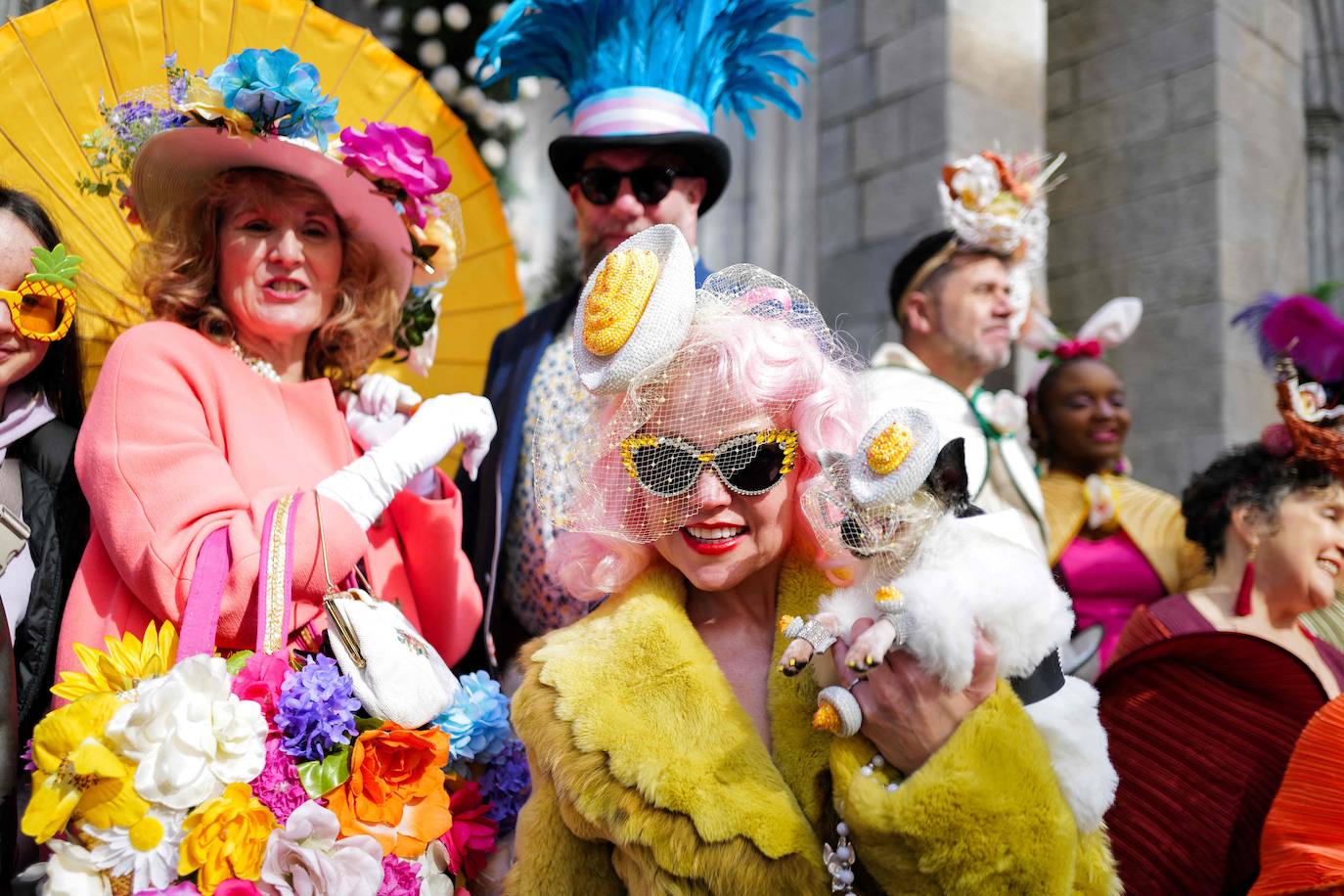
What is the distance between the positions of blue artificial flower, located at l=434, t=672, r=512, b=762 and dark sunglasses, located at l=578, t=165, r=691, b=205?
64.3 inches

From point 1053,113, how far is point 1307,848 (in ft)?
20.2

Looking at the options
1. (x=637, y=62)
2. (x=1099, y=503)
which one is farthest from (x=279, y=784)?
(x=1099, y=503)

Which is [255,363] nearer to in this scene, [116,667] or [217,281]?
[217,281]

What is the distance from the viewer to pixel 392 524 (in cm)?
279

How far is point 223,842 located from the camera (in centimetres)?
196

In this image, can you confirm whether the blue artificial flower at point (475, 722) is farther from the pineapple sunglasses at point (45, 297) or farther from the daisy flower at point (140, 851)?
the pineapple sunglasses at point (45, 297)

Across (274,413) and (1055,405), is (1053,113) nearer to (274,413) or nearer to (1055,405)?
(1055,405)

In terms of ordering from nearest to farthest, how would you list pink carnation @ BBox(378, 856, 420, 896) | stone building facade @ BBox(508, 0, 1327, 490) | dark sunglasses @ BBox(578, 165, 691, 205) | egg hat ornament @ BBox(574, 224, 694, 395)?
1. egg hat ornament @ BBox(574, 224, 694, 395)
2. pink carnation @ BBox(378, 856, 420, 896)
3. dark sunglasses @ BBox(578, 165, 691, 205)
4. stone building facade @ BBox(508, 0, 1327, 490)

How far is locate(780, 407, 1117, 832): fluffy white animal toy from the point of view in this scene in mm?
1686

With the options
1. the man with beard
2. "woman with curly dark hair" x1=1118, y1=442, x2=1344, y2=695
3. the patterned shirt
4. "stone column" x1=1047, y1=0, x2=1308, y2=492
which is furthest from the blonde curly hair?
"stone column" x1=1047, y1=0, x2=1308, y2=492

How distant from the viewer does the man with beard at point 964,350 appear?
3.92 m

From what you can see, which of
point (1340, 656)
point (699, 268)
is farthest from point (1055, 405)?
point (699, 268)

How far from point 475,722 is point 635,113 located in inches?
77.2

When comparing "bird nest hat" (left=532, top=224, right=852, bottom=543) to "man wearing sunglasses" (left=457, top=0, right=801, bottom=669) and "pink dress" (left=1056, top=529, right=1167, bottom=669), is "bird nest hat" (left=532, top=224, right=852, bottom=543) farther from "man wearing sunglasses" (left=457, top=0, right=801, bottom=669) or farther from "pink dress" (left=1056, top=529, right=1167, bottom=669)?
"pink dress" (left=1056, top=529, right=1167, bottom=669)
